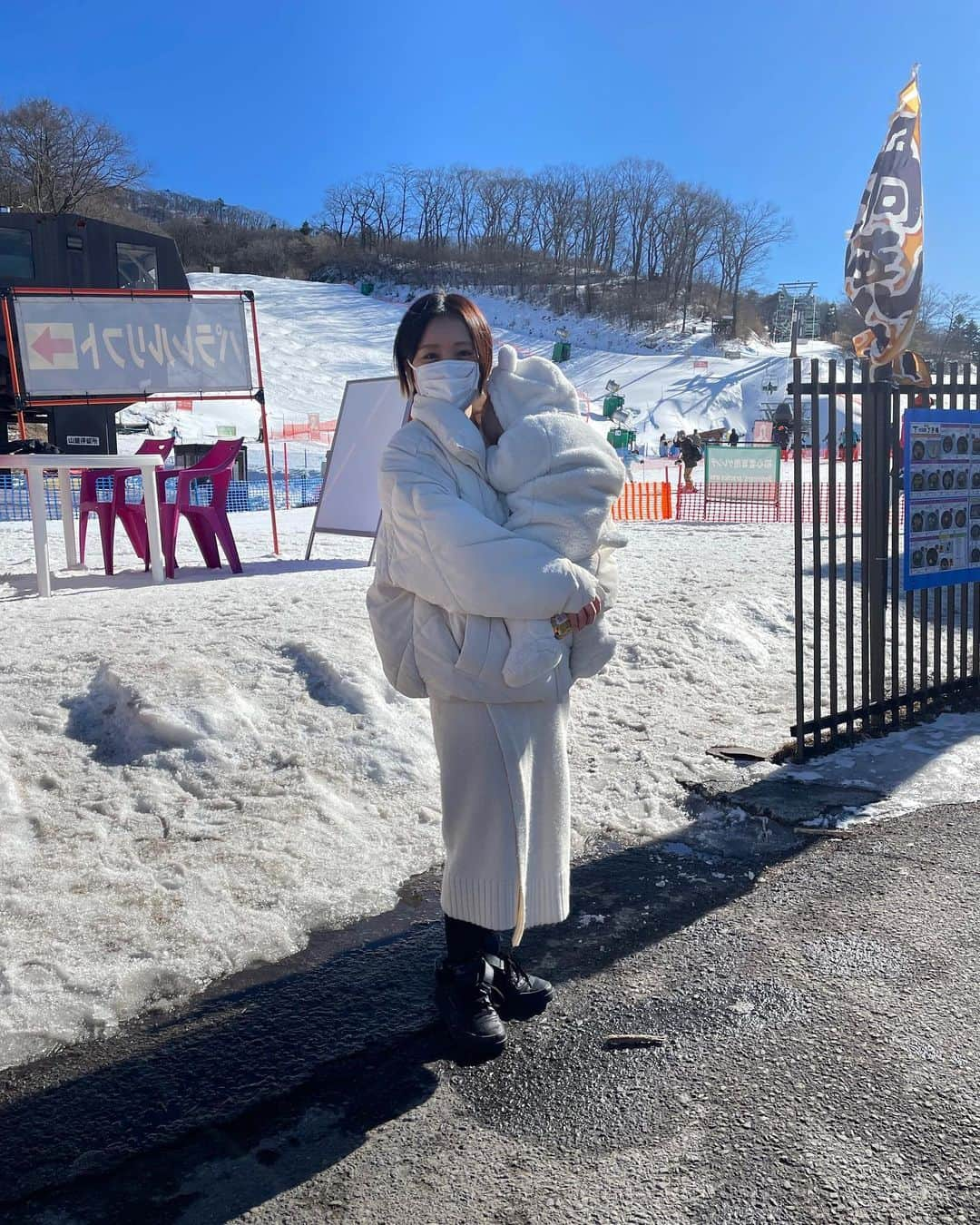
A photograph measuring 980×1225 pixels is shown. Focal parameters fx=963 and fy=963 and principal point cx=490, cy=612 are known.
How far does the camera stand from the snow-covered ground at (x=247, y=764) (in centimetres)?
301

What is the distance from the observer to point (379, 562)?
2.47m

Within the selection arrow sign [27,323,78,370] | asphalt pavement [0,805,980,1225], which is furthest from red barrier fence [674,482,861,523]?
asphalt pavement [0,805,980,1225]

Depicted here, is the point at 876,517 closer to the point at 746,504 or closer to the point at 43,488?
the point at 43,488

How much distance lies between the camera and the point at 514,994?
8.68 ft

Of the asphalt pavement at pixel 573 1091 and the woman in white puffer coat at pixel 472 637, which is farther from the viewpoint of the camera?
the woman in white puffer coat at pixel 472 637

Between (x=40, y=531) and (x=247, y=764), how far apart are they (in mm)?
3754

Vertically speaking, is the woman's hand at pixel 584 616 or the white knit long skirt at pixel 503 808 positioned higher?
the woman's hand at pixel 584 616

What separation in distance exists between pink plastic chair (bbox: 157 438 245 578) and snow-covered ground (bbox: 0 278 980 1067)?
3.94ft

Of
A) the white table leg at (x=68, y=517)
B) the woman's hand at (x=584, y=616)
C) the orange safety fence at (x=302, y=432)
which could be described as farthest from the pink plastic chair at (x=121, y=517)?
the orange safety fence at (x=302, y=432)

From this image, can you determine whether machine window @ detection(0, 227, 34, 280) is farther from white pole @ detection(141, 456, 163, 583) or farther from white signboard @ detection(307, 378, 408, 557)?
white pole @ detection(141, 456, 163, 583)

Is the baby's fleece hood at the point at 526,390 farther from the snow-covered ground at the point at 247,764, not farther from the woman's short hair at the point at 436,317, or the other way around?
the snow-covered ground at the point at 247,764

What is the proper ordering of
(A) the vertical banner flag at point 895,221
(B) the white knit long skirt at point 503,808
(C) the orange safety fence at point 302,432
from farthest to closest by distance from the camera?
1. (C) the orange safety fence at point 302,432
2. (A) the vertical banner flag at point 895,221
3. (B) the white knit long skirt at point 503,808

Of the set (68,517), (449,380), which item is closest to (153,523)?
(68,517)

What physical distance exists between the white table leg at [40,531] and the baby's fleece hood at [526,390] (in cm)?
523
